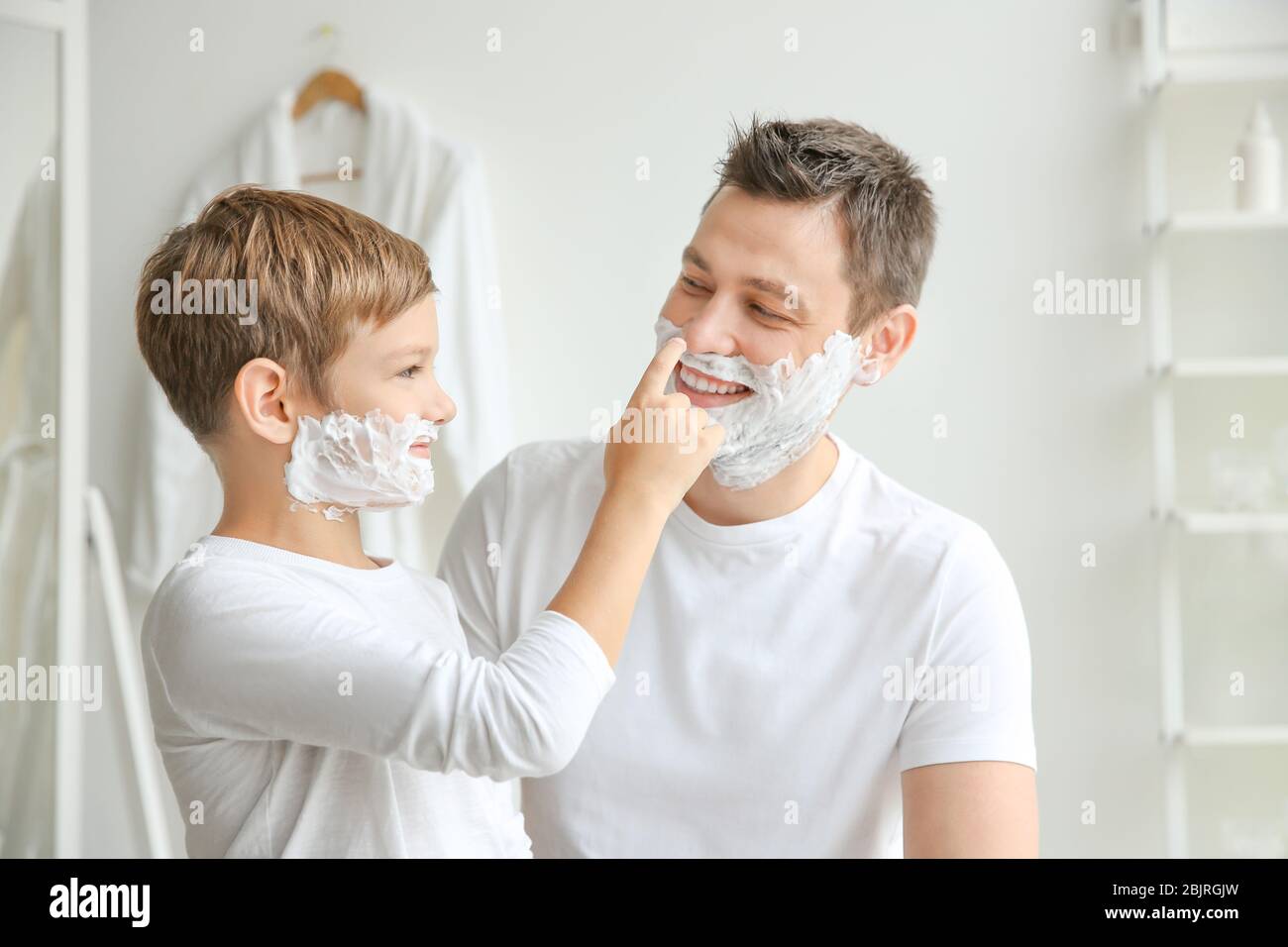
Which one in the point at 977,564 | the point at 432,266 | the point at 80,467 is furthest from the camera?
the point at 432,266

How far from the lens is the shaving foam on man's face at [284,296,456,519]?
0.82 metres

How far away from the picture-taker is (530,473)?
3.77ft

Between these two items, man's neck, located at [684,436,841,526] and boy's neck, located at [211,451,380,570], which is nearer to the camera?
boy's neck, located at [211,451,380,570]

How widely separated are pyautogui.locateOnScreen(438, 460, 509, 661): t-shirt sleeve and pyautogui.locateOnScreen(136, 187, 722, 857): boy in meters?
0.20

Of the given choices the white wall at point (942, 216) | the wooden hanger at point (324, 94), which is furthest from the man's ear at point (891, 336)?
the wooden hanger at point (324, 94)

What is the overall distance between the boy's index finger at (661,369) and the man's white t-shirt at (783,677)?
208 millimetres

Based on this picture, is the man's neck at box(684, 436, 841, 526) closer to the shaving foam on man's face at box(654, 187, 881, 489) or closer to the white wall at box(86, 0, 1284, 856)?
the shaving foam on man's face at box(654, 187, 881, 489)

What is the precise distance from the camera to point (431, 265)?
1.67 m

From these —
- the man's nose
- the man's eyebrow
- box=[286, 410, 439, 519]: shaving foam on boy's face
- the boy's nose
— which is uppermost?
the man's eyebrow

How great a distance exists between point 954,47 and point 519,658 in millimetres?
1397

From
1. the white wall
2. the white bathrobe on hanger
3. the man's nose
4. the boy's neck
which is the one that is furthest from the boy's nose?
the white wall
